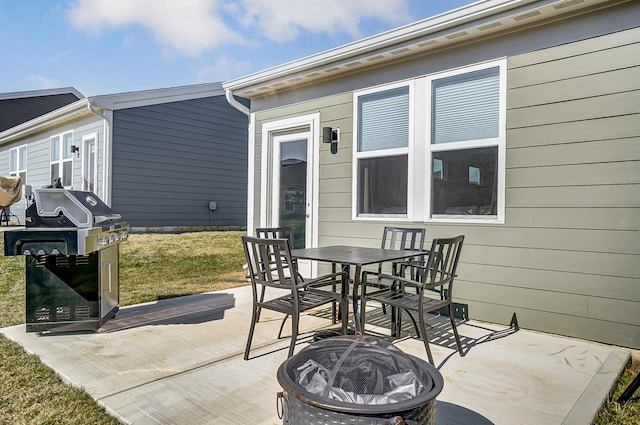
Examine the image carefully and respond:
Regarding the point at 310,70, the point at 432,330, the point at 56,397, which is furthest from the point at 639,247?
the point at 56,397

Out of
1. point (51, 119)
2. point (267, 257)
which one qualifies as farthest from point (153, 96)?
point (267, 257)

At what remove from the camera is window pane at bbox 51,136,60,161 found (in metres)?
10.6

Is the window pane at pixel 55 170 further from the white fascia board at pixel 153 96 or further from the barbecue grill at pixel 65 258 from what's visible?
the barbecue grill at pixel 65 258

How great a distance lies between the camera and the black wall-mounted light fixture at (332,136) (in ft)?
15.9

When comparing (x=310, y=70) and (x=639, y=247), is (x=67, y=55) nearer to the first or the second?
(x=310, y=70)

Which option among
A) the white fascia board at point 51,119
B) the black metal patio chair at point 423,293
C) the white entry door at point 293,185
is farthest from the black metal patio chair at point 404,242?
the white fascia board at point 51,119

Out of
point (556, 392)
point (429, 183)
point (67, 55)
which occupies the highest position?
point (67, 55)

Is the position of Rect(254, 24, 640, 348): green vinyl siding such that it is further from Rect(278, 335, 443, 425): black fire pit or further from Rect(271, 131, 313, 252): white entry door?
Rect(278, 335, 443, 425): black fire pit

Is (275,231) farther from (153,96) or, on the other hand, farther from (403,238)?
(153,96)

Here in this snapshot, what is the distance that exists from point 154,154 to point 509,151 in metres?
7.95

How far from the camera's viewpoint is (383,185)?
4.52 metres

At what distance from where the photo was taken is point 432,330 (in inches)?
141

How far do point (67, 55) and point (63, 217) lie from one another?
9.50 m

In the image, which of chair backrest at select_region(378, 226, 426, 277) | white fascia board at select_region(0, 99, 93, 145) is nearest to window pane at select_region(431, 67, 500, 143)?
chair backrest at select_region(378, 226, 426, 277)
